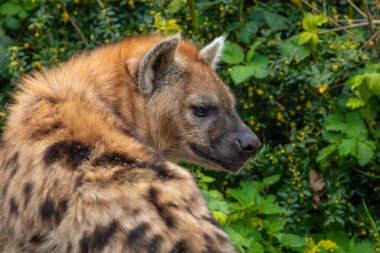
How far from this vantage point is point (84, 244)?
2982 mm

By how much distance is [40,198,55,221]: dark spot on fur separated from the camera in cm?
313

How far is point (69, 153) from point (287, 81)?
291 centimetres

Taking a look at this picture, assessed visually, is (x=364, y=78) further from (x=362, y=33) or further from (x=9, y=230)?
(x=9, y=230)

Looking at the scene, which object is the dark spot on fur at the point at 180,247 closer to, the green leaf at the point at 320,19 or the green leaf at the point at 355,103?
the green leaf at the point at 355,103

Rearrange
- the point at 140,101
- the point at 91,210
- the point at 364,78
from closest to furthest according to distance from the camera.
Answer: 1. the point at 91,210
2. the point at 140,101
3. the point at 364,78

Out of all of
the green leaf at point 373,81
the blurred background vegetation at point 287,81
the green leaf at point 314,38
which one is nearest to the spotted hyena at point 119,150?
the blurred background vegetation at point 287,81

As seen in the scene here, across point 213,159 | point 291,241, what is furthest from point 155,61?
point 291,241

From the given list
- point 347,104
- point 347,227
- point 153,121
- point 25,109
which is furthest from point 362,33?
point 25,109

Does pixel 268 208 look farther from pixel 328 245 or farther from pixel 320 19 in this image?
pixel 320 19

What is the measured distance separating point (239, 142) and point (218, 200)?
53 cm

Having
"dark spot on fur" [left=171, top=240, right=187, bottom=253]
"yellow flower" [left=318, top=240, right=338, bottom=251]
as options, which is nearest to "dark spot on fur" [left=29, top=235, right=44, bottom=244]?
"dark spot on fur" [left=171, top=240, right=187, bottom=253]

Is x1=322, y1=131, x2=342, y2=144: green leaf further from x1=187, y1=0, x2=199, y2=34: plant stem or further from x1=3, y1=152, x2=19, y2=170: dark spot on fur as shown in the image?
x1=3, y1=152, x2=19, y2=170: dark spot on fur

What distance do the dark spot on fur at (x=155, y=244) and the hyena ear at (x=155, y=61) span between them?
4.20 feet

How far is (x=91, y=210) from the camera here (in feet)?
9.87
